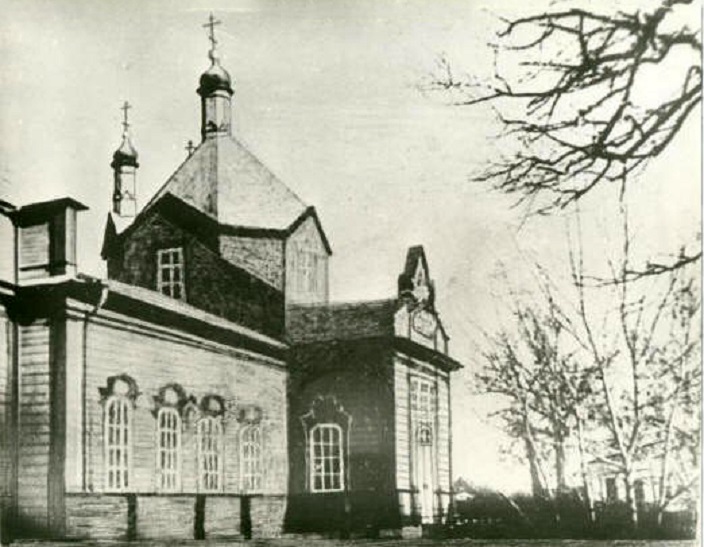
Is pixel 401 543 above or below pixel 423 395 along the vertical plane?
below

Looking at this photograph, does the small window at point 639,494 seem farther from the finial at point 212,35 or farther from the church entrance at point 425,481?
the finial at point 212,35

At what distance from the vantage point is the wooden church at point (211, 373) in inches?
108

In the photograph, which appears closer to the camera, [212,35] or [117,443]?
[117,443]

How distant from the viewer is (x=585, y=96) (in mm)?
3037

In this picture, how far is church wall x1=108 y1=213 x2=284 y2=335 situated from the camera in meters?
2.92

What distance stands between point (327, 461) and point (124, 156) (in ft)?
3.49

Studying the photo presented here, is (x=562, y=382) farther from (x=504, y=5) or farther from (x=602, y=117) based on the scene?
(x=504, y=5)

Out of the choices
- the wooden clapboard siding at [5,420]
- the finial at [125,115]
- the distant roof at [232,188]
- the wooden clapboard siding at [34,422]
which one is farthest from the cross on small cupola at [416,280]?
the wooden clapboard siding at [5,420]

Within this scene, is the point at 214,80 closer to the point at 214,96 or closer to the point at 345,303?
the point at 214,96

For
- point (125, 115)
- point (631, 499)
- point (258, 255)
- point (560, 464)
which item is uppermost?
point (125, 115)

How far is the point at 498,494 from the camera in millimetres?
2875

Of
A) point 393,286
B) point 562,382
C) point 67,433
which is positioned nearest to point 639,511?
point 562,382

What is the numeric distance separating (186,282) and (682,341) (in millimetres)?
1520

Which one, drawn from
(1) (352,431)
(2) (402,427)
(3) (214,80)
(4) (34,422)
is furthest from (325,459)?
(3) (214,80)
